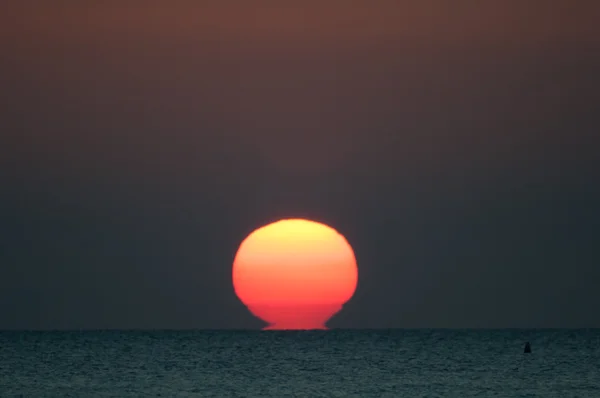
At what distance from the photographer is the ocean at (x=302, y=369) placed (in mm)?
71281

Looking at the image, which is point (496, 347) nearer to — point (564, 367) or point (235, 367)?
point (564, 367)

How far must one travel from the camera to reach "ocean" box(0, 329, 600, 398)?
7128 cm

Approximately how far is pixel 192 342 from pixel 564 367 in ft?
231

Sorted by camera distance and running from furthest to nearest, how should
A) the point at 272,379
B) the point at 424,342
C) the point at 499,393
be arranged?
the point at 424,342 → the point at 272,379 → the point at 499,393

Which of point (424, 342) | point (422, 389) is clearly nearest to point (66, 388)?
point (422, 389)

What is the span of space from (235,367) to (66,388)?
2675 cm

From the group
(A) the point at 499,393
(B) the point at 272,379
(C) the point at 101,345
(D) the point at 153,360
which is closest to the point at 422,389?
(A) the point at 499,393

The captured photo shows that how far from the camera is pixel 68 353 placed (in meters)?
131

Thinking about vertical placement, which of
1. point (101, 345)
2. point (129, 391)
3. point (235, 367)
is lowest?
point (129, 391)

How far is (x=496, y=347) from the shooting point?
142000 millimetres

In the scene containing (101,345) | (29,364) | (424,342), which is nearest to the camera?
(29,364)

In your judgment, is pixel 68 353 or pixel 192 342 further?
pixel 192 342

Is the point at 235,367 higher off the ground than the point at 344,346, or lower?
lower

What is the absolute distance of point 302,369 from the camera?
3733 inches
